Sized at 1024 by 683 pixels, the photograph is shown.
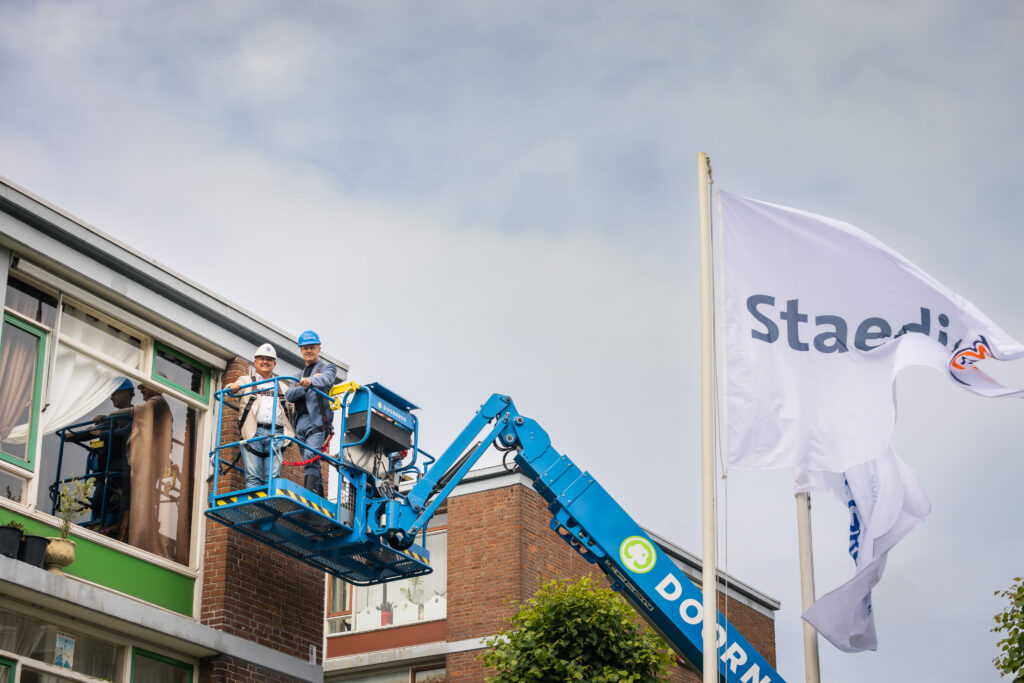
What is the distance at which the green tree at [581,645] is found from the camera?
19.0m

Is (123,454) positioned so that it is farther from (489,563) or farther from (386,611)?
(386,611)

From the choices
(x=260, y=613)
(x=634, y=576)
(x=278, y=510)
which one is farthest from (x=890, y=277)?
(x=260, y=613)

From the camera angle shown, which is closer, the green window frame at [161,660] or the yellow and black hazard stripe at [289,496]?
the yellow and black hazard stripe at [289,496]

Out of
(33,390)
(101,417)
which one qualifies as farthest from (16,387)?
(101,417)

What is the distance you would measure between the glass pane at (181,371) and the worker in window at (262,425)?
0.79 meters

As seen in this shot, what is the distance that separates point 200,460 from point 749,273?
8.05 m

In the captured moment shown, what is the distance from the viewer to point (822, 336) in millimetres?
15852

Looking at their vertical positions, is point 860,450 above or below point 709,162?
below

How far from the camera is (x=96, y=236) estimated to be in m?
17.8

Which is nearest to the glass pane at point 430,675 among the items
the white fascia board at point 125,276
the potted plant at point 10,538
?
the white fascia board at point 125,276

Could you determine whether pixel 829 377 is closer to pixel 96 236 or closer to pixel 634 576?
pixel 634 576

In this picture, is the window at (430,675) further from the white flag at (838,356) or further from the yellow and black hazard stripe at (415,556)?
the white flag at (838,356)

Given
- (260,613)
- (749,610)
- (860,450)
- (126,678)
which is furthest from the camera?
(749,610)

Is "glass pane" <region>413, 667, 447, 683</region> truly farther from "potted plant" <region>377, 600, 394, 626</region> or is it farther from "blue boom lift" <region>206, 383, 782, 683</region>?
"blue boom lift" <region>206, 383, 782, 683</region>
